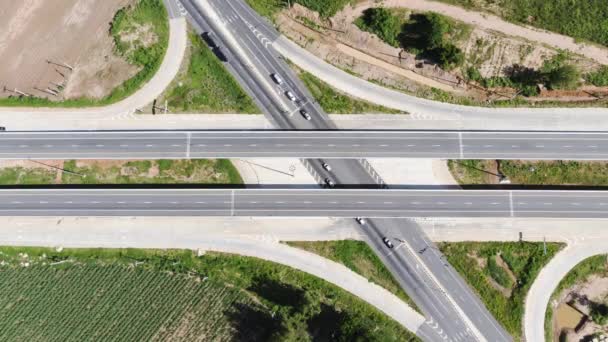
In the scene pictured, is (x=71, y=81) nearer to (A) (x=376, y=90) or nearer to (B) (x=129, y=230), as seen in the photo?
(B) (x=129, y=230)

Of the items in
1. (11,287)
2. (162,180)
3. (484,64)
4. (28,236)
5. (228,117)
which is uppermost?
(484,64)

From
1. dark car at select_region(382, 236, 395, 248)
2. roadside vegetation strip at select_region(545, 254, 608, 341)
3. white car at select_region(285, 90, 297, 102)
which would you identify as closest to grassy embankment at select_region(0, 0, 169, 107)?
white car at select_region(285, 90, 297, 102)

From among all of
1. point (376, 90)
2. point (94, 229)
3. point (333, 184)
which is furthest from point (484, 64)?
point (94, 229)

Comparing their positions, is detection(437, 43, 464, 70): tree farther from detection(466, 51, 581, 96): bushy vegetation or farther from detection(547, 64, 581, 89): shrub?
detection(547, 64, 581, 89): shrub

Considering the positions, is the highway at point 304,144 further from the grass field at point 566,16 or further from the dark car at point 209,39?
the grass field at point 566,16

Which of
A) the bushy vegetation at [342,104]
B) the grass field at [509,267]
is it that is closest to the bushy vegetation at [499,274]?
the grass field at [509,267]
